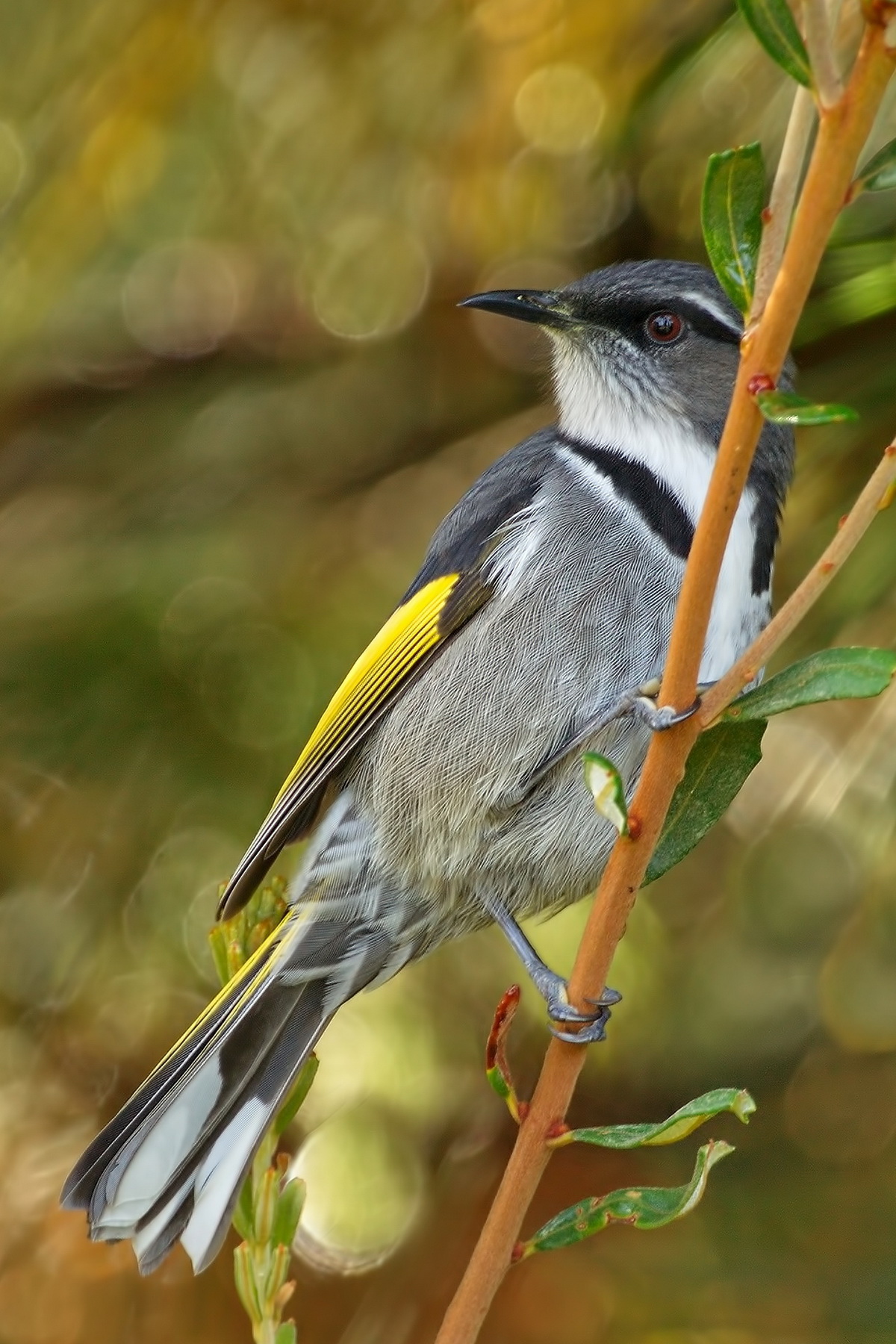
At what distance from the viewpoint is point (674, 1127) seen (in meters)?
1.26

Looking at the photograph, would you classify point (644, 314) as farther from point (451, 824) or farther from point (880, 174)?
point (880, 174)

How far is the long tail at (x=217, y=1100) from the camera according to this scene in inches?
73.9

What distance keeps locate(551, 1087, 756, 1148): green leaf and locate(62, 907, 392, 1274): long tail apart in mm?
526

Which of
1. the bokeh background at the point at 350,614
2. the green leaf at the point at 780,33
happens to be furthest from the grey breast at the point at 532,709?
the green leaf at the point at 780,33

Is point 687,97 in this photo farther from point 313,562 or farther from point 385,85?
point 313,562

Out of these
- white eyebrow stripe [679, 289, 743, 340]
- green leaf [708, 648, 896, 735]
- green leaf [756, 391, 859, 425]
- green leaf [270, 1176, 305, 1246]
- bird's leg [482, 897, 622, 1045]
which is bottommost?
bird's leg [482, 897, 622, 1045]

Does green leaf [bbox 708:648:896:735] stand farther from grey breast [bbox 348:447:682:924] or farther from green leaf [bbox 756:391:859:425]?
grey breast [bbox 348:447:682:924]

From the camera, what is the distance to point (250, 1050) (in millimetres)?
2111

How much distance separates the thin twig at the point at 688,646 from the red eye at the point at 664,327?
139 cm

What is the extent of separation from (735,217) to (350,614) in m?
1.79

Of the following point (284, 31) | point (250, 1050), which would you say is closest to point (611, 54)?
point (284, 31)

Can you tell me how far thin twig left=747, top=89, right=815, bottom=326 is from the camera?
2.78 ft

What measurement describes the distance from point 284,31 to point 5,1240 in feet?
7.19

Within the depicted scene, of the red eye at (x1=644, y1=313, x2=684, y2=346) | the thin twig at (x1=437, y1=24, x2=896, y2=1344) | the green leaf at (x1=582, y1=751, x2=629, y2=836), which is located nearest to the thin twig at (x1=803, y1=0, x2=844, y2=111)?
the thin twig at (x1=437, y1=24, x2=896, y2=1344)
